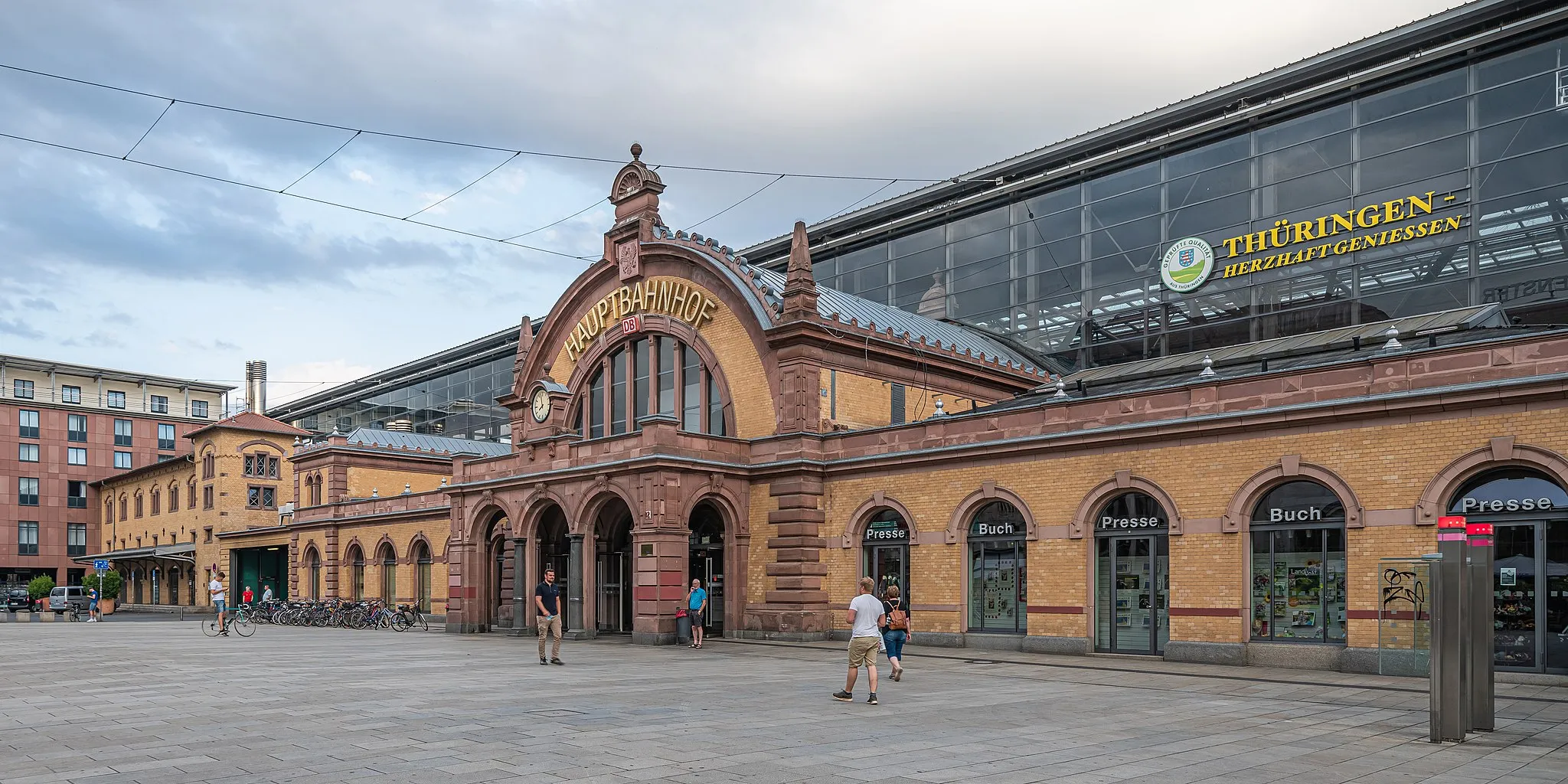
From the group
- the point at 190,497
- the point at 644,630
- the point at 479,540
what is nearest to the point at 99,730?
the point at 644,630

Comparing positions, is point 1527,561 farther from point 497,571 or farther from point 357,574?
point 357,574

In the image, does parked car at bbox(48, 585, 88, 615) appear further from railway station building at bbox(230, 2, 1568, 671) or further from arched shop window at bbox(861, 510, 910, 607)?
arched shop window at bbox(861, 510, 910, 607)

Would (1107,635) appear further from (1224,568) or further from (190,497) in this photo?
(190,497)

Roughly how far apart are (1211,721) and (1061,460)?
12113mm

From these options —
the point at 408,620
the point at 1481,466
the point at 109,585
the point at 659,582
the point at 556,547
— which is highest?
the point at 1481,466

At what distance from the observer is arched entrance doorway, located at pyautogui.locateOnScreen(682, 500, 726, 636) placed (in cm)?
3434

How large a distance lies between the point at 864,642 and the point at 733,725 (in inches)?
126

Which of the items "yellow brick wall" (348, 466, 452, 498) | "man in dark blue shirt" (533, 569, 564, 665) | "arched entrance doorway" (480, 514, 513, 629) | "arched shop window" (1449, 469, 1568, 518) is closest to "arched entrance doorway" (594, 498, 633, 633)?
"arched entrance doorway" (480, 514, 513, 629)

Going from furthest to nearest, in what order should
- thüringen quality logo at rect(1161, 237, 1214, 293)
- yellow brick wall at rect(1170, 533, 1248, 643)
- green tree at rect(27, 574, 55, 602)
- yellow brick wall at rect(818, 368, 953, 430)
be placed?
green tree at rect(27, 574, 55, 602) < thüringen quality logo at rect(1161, 237, 1214, 293) < yellow brick wall at rect(818, 368, 953, 430) < yellow brick wall at rect(1170, 533, 1248, 643)

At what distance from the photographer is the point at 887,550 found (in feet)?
103

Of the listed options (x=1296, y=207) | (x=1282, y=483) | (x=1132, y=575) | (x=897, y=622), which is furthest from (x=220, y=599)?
(x=1296, y=207)

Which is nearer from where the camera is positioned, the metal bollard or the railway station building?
the metal bollard

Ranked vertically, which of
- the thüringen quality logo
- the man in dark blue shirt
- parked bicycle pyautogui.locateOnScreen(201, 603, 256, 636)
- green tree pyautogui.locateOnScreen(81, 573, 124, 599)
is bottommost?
green tree pyautogui.locateOnScreen(81, 573, 124, 599)

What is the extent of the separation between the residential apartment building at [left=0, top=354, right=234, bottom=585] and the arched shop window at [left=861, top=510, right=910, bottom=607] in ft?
260
